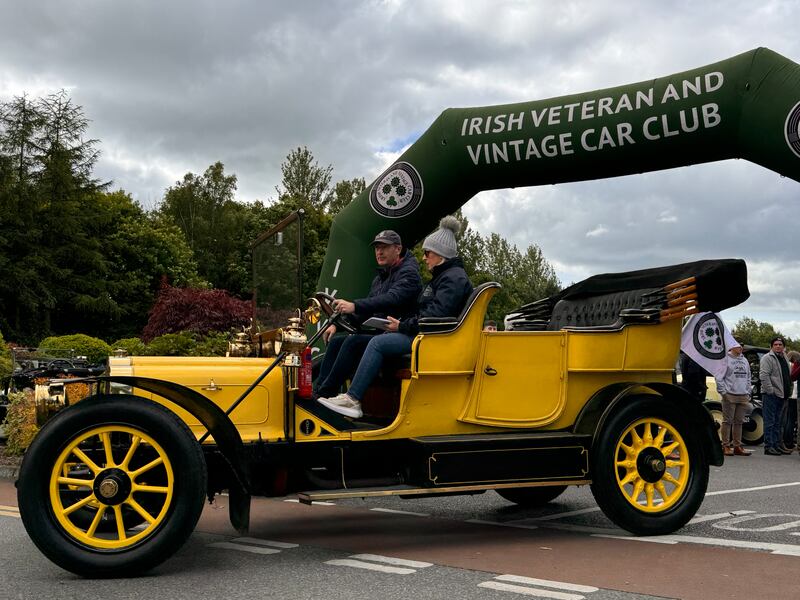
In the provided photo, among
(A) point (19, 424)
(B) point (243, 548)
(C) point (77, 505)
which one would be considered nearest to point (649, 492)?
(B) point (243, 548)

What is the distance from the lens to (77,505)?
194 inches

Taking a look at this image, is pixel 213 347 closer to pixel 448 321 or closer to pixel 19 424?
pixel 19 424

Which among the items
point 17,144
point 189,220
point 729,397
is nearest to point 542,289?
point 189,220

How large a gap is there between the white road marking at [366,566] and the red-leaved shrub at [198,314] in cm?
1200

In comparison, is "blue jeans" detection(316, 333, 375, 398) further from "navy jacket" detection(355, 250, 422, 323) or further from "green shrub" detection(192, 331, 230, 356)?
"green shrub" detection(192, 331, 230, 356)

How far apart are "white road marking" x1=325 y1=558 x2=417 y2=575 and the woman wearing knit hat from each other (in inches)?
35.4

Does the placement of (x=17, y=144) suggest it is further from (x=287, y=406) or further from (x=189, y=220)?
(x=287, y=406)

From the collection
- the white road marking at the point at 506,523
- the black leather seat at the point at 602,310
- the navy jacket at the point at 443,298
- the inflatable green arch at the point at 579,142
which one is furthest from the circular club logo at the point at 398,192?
the white road marking at the point at 506,523

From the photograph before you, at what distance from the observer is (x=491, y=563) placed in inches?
214

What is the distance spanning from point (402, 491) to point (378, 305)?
1332mm

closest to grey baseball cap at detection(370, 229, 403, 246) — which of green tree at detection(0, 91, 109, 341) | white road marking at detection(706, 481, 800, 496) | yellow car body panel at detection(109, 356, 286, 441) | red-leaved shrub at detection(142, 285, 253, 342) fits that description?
yellow car body panel at detection(109, 356, 286, 441)

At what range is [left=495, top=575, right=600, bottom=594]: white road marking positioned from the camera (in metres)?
4.77

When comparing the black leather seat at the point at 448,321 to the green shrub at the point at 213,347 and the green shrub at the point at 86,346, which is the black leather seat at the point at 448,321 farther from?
the green shrub at the point at 86,346

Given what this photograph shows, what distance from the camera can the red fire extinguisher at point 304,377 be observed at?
5610mm
